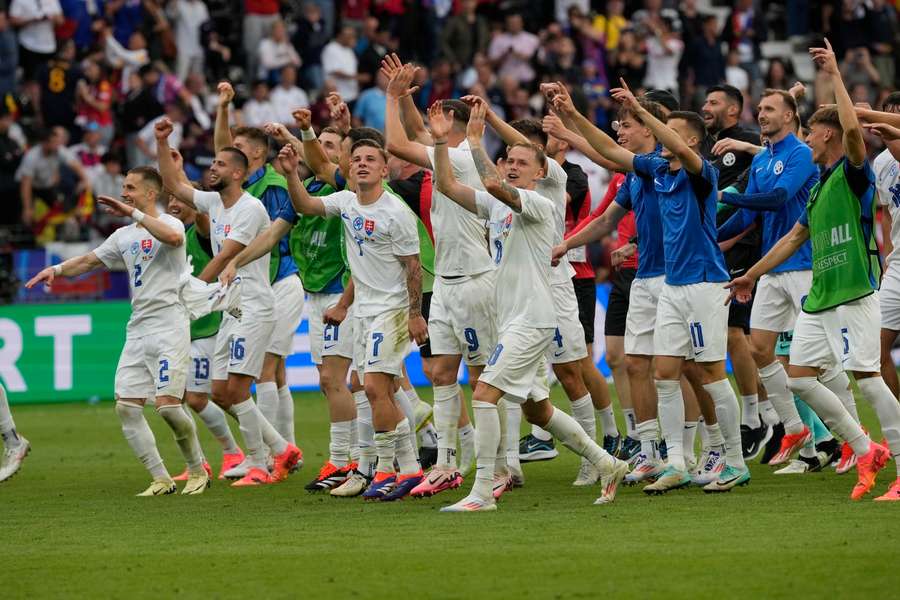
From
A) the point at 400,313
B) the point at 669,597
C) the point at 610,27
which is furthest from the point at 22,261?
the point at 669,597

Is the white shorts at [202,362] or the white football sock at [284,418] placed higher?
the white shorts at [202,362]

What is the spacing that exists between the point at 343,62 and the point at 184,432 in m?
15.2

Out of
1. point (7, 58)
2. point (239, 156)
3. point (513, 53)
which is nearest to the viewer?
point (239, 156)

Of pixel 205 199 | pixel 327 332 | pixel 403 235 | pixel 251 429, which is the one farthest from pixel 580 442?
pixel 205 199

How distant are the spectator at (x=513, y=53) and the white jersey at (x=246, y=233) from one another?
15333 millimetres

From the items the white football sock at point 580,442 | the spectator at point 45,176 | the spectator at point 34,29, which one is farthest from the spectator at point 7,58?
the white football sock at point 580,442

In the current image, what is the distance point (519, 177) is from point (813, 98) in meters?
21.1

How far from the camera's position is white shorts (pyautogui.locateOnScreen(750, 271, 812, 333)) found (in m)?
12.0

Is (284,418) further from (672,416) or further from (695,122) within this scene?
(695,122)

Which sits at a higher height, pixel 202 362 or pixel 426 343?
pixel 426 343

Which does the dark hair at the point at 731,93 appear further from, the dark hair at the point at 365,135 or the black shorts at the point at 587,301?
the dark hair at the point at 365,135

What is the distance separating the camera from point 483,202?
399 inches

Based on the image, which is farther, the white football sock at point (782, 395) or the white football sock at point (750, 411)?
the white football sock at point (750, 411)

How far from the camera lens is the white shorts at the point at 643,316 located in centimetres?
1157
